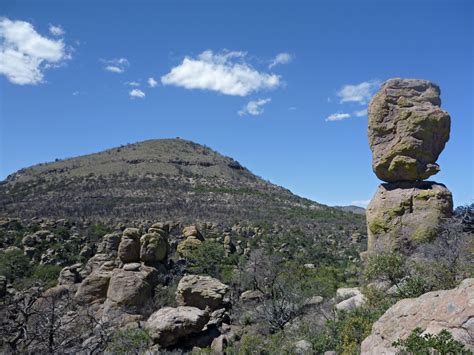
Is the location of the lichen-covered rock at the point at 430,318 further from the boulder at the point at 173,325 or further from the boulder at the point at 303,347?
the boulder at the point at 173,325

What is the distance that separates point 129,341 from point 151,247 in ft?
27.7

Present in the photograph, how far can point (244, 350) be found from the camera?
Result: 1442 cm

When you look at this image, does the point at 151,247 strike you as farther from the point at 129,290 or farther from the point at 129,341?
the point at 129,341

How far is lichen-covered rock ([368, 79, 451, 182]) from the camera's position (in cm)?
1473

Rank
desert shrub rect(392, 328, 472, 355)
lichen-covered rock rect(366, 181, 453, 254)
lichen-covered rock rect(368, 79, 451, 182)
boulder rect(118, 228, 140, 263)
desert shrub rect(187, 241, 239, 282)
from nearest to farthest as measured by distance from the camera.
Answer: desert shrub rect(392, 328, 472, 355), lichen-covered rock rect(366, 181, 453, 254), lichen-covered rock rect(368, 79, 451, 182), boulder rect(118, 228, 140, 263), desert shrub rect(187, 241, 239, 282)

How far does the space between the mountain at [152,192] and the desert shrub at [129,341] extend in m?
31.2

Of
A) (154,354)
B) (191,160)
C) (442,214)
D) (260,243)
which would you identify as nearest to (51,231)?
(260,243)

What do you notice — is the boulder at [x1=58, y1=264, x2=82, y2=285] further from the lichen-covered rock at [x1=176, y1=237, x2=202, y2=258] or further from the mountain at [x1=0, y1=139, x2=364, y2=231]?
the mountain at [x1=0, y1=139, x2=364, y2=231]

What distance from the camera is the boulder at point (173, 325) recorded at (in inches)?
667

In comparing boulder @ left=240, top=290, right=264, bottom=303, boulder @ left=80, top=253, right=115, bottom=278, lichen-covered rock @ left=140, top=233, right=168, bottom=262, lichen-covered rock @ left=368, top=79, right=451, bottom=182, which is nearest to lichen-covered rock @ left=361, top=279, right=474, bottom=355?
lichen-covered rock @ left=368, top=79, right=451, bottom=182

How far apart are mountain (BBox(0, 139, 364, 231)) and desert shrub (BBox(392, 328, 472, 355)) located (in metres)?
43.1

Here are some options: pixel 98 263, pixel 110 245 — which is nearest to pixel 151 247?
pixel 98 263

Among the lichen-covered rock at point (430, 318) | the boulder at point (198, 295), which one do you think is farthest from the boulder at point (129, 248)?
the lichen-covered rock at point (430, 318)

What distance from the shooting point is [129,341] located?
53.4 feet
